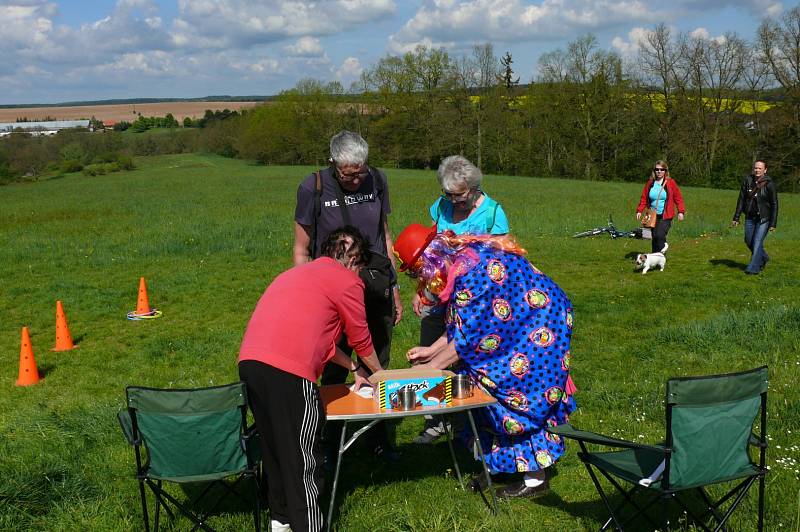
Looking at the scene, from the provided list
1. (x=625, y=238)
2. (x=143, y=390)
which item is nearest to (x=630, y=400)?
(x=143, y=390)

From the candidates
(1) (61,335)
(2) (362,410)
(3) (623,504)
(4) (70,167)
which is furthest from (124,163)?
(3) (623,504)

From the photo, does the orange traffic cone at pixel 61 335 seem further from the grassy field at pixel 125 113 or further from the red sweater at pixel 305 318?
the grassy field at pixel 125 113

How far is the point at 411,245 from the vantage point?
13.7 feet

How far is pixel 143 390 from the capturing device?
3.47 meters

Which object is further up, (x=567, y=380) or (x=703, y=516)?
(x=567, y=380)

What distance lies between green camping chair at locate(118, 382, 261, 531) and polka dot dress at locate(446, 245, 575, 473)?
1334 mm

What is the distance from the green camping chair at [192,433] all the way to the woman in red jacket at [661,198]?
416 inches

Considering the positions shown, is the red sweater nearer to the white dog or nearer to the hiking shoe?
the hiking shoe

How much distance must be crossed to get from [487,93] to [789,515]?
58430 millimetres

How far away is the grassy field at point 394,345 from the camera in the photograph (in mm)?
4238

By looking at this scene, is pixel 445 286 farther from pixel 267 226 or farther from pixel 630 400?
pixel 267 226

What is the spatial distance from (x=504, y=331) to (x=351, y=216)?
1.41 metres

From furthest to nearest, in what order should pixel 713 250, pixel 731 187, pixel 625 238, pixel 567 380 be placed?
pixel 731 187 < pixel 625 238 < pixel 713 250 < pixel 567 380

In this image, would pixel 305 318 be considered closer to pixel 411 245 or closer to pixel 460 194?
pixel 411 245
